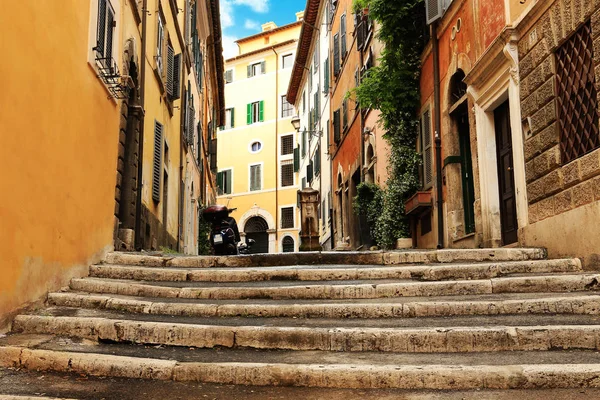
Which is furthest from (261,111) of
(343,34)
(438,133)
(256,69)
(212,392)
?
(212,392)

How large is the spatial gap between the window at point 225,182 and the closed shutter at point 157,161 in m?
29.0

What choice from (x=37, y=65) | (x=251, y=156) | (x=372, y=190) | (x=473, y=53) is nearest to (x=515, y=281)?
(x=37, y=65)

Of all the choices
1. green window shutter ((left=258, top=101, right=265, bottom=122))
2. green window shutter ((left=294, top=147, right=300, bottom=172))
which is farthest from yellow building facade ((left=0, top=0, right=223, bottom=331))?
green window shutter ((left=258, top=101, right=265, bottom=122))

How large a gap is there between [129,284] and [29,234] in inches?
47.1

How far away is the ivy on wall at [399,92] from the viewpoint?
41.9 feet

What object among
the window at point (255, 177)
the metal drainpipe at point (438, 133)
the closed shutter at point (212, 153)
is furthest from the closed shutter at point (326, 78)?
the window at point (255, 177)

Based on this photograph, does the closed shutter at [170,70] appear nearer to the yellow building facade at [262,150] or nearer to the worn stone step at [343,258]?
the worn stone step at [343,258]

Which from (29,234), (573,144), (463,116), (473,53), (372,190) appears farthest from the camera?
(372,190)

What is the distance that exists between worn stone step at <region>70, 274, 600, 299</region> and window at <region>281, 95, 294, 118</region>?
35198mm

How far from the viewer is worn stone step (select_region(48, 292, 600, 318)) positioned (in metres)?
5.00

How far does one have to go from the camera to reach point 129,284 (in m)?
6.25

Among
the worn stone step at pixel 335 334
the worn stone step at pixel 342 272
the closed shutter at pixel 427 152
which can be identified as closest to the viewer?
the worn stone step at pixel 335 334

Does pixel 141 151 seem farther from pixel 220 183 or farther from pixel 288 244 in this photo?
pixel 220 183

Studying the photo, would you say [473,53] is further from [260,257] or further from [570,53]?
[260,257]
